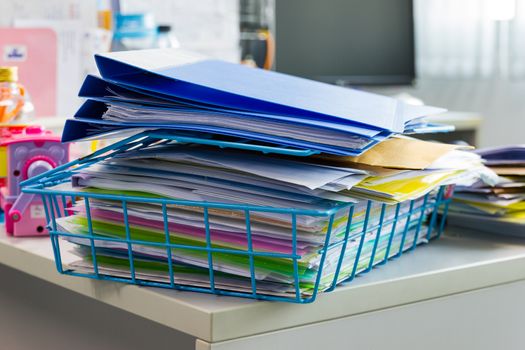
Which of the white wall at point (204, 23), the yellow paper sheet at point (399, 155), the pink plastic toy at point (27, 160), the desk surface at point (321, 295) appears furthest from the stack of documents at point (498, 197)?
the white wall at point (204, 23)

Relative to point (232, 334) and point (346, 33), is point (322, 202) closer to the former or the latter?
point (232, 334)

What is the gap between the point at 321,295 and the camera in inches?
23.3

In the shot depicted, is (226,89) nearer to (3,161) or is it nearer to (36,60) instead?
(3,161)

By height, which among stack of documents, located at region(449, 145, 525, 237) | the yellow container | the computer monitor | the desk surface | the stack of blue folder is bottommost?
the desk surface

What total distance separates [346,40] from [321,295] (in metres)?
1.91

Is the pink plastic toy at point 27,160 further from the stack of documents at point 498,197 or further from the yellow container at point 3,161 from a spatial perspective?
the stack of documents at point 498,197

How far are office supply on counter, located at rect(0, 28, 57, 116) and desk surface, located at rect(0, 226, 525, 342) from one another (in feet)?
2.18

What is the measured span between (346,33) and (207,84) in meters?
1.89

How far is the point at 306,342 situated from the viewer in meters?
0.59

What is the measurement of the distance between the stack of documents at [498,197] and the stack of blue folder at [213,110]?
0.24 m

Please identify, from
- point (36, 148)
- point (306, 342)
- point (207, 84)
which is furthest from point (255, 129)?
point (36, 148)

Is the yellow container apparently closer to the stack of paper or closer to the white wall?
the stack of paper

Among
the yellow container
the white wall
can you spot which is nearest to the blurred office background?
the white wall

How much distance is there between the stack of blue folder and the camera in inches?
22.3
